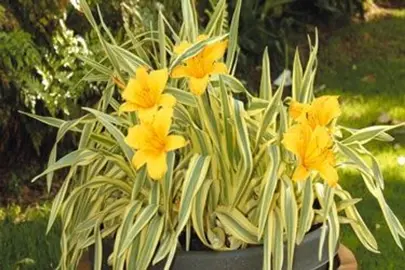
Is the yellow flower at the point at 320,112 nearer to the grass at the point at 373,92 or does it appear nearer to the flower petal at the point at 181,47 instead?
the flower petal at the point at 181,47

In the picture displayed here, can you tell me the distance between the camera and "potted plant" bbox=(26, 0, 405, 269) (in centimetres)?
240

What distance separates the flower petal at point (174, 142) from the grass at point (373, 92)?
176 cm

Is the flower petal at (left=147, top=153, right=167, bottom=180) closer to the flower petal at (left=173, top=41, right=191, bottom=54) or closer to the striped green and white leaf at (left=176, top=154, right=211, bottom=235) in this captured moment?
the striped green and white leaf at (left=176, top=154, right=211, bottom=235)

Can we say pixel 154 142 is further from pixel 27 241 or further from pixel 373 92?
pixel 373 92

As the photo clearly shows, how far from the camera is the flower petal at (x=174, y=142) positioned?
237 cm

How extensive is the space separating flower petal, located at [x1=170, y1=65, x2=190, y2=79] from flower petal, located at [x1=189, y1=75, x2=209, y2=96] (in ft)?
0.16

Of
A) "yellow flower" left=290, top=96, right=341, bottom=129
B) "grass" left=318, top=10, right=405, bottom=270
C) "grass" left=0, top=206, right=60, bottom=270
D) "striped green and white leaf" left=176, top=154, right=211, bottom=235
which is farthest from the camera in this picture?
"grass" left=318, top=10, right=405, bottom=270

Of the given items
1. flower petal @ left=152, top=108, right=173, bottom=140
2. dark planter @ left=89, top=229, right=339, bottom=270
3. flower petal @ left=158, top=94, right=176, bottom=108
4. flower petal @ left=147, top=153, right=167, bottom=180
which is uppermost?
flower petal @ left=158, top=94, right=176, bottom=108

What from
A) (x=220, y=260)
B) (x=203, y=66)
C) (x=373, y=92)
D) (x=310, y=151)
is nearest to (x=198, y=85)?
(x=203, y=66)

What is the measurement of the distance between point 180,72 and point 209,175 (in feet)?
0.92

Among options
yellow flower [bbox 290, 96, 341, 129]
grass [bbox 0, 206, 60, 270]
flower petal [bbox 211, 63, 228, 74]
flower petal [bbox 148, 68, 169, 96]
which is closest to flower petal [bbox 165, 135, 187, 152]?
flower petal [bbox 148, 68, 169, 96]

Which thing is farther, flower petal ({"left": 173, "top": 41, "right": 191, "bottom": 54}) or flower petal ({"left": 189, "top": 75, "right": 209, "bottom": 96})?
flower petal ({"left": 173, "top": 41, "right": 191, "bottom": 54})

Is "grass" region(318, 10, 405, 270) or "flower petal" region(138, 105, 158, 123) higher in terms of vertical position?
"flower petal" region(138, 105, 158, 123)

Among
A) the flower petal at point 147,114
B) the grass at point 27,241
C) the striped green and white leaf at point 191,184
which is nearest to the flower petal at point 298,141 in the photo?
the striped green and white leaf at point 191,184
